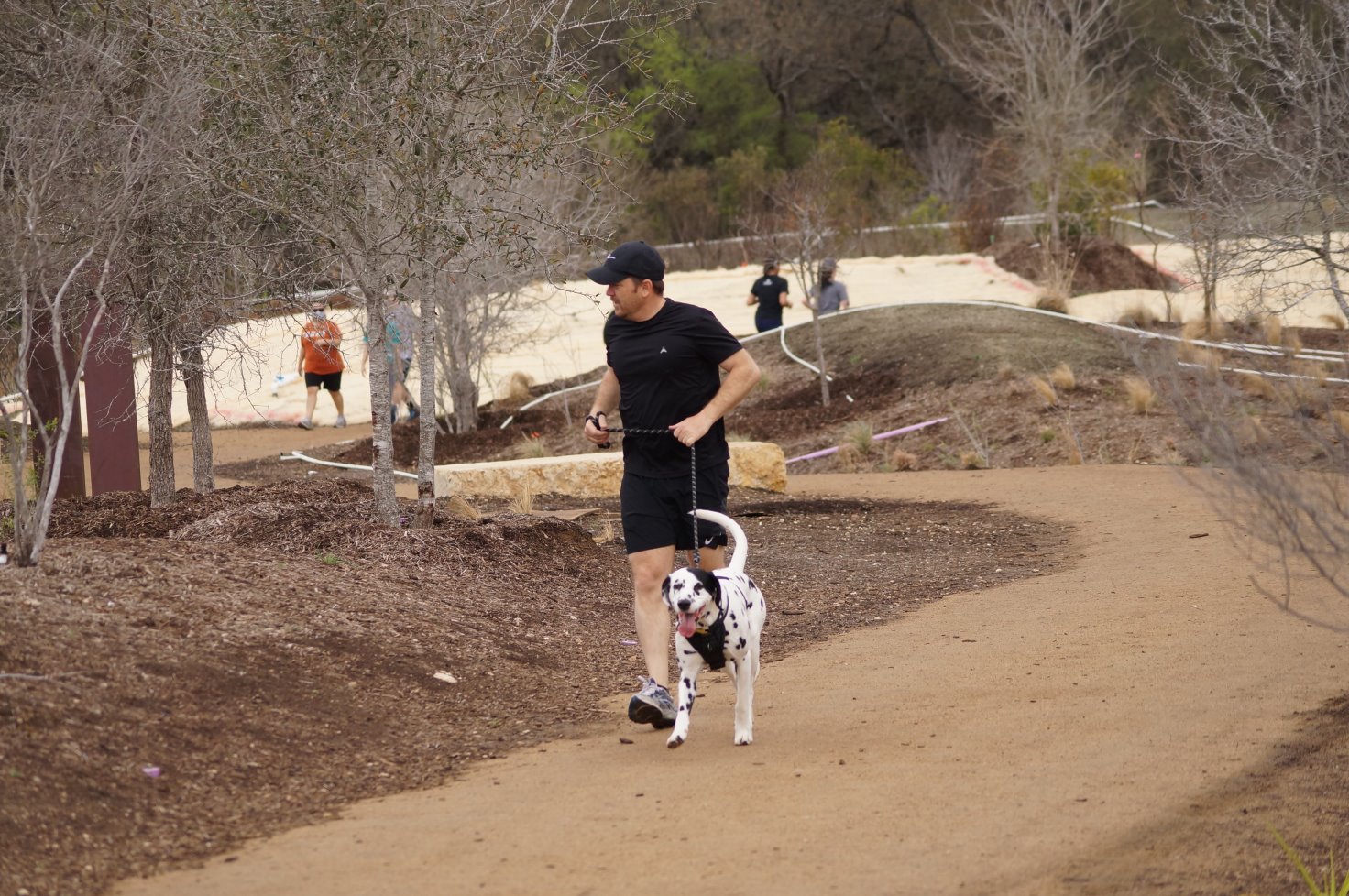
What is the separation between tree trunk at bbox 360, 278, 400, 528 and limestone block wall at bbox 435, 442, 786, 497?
4.22 metres

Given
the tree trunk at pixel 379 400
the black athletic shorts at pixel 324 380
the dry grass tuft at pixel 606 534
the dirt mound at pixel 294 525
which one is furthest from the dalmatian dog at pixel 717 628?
the black athletic shorts at pixel 324 380

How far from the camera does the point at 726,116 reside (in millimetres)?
50500

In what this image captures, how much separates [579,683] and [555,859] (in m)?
2.82

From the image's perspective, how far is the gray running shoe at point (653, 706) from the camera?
594 cm

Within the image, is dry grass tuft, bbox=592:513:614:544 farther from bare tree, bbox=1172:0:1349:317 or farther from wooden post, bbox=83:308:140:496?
bare tree, bbox=1172:0:1349:317

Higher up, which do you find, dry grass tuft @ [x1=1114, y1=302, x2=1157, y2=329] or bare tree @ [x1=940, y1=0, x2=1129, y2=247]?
bare tree @ [x1=940, y1=0, x2=1129, y2=247]

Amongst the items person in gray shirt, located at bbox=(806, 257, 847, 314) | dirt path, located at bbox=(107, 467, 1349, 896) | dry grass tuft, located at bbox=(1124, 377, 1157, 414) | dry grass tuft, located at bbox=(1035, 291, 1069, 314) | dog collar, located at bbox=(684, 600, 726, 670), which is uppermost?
person in gray shirt, located at bbox=(806, 257, 847, 314)

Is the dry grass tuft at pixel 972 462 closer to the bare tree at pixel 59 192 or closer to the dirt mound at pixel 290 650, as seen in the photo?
the dirt mound at pixel 290 650

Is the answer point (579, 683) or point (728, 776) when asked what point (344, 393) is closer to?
point (579, 683)

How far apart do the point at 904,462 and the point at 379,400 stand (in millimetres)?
8733

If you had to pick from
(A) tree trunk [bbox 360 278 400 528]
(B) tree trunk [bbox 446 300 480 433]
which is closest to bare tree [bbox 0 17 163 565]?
(A) tree trunk [bbox 360 278 400 528]

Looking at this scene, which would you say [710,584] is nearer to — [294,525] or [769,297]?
[294,525]

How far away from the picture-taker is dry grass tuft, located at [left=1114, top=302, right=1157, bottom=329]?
21.9m

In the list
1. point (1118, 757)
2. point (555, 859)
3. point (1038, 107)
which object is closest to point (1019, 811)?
point (1118, 757)
